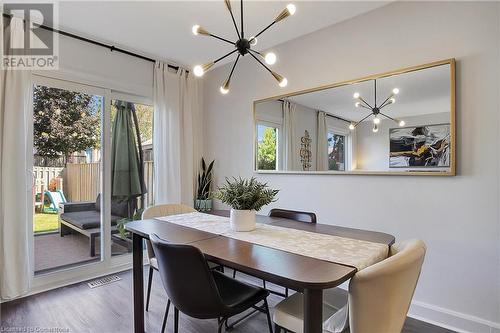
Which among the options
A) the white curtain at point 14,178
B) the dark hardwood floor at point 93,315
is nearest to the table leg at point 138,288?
the dark hardwood floor at point 93,315

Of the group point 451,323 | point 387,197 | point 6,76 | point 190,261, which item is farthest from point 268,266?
point 6,76

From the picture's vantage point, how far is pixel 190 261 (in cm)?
129

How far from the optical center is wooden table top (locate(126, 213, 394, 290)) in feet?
3.45

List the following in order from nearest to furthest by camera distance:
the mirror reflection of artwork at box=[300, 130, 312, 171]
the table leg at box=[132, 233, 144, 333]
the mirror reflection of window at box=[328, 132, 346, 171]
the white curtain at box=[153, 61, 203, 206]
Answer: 1. the table leg at box=[132, 233, 144, 333]
2. the mirror reflection of window at box=[328, 132, 346, 171]
3. the mirror reflection of artwork at box=[300, 130, 312, 171]
4. the white curtain at box=[153, 61, 203, 206]

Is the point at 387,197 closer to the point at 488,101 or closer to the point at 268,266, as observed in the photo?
the point at 488,101

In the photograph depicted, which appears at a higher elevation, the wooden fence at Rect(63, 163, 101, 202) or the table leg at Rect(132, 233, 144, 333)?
the wooden fence at Rect(63, 163, 101, 202)

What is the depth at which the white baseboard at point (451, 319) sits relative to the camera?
6.16 ft

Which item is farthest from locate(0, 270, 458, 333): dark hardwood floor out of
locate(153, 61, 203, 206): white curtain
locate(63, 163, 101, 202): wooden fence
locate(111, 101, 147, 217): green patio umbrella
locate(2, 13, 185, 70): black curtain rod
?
locate(2, 13, 185, 70): black curtain rod

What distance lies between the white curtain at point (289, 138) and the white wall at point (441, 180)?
278 mm

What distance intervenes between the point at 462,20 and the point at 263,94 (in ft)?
6.26

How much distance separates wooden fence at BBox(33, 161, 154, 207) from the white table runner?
62.9 inches

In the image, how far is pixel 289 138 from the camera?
3.01m

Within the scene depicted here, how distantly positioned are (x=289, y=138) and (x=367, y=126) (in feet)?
2.75

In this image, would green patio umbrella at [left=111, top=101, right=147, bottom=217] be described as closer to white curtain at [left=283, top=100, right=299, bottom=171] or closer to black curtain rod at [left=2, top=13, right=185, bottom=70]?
black curtain rod at [left=2, top=13, right=185, bottom=70]
